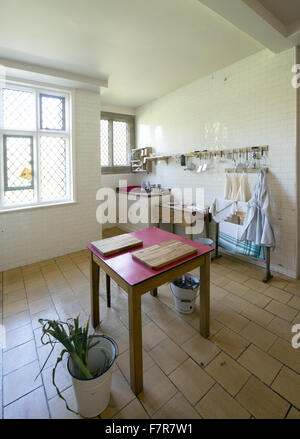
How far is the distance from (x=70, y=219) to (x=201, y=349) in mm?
3138

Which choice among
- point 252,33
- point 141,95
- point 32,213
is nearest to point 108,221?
point 32,213

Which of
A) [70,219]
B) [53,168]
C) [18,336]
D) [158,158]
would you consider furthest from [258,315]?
[53,168]

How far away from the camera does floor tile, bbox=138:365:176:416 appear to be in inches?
57.0

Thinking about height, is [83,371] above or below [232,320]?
above

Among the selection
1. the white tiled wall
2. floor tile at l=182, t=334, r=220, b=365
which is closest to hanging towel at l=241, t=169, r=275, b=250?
floor tile at l=182, t=334, r=220, b=365

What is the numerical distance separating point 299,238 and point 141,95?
4.01 metres

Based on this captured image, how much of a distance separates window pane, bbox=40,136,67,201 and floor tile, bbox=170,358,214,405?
3.45m

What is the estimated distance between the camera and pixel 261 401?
1449 millimetres

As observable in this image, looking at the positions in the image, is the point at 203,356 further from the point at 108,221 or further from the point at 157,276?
the point at 108,221

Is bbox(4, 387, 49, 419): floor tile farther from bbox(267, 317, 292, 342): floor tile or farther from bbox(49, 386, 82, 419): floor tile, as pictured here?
bbox(267, 317, 292, 342): floor tile

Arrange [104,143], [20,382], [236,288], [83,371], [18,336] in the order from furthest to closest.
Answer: [104,143]
[236,288]
[18,336]
[20,382]
[83,371]

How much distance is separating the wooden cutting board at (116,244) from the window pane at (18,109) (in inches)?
110

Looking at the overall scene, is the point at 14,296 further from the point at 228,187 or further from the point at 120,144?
the point at 120,144

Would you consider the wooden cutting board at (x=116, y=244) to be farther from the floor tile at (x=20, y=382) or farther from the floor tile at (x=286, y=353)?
the floor tile at (x=286, y=353)
